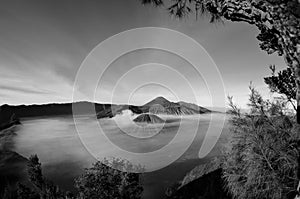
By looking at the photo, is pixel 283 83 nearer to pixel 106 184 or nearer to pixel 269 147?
pixel 269 147

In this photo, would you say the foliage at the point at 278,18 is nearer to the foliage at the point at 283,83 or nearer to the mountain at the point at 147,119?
the foliage at the point at 283,83

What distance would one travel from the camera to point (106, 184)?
1252 centimetres

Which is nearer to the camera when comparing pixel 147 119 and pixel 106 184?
pixel 106 184

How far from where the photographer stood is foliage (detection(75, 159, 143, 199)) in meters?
12.1

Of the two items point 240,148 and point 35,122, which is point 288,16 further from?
point 35,122

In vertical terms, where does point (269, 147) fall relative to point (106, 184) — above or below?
above

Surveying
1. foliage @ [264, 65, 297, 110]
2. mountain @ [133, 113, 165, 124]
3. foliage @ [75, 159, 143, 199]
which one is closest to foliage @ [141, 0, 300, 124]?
foliage @ [264, 65, 297, 110]

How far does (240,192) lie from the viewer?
21.3ft

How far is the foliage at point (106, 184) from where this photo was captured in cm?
1209

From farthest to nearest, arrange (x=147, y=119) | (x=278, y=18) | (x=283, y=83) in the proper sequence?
(x=147, y=119), (x=283, y=83), (x=278, y=18)

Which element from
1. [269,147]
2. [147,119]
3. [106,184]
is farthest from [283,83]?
[147,119]

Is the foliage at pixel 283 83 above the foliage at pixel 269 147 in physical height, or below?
above

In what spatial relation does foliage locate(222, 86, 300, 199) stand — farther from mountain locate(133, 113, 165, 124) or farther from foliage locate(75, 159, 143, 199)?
mountain locate(133, 113, 165, 124)

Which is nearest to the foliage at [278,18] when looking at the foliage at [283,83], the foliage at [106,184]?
the foliage at [283,83]
